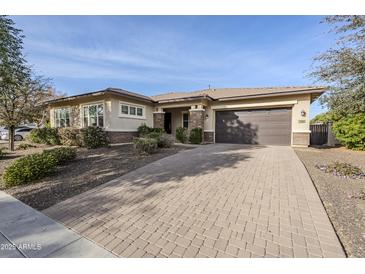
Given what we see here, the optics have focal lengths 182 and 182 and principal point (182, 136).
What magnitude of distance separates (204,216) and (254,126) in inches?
443

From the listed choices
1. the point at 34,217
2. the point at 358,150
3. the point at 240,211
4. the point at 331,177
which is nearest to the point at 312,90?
the point at 358,150

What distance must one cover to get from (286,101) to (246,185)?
9519mm

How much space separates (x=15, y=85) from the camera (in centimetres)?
861

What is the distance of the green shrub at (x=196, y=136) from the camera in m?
12.8

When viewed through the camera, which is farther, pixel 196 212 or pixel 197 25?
pixel 197 25

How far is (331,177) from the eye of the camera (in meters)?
5.25

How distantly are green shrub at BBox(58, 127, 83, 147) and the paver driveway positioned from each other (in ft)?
26.7

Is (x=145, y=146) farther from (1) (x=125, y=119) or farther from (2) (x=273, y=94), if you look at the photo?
(2) (x=273, y=94)

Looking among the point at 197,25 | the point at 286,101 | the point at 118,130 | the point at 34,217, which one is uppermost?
the point at 197,25

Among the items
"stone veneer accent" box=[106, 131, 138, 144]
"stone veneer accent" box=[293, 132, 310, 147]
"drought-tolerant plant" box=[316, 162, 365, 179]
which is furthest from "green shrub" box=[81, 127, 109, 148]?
"stone veneer accent" box=[293, 132, 310, 147]

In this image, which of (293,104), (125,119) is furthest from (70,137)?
(293,104)

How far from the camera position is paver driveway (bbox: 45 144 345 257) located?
89.5 inches

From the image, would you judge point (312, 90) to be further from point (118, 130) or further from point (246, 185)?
point (118, 130)
